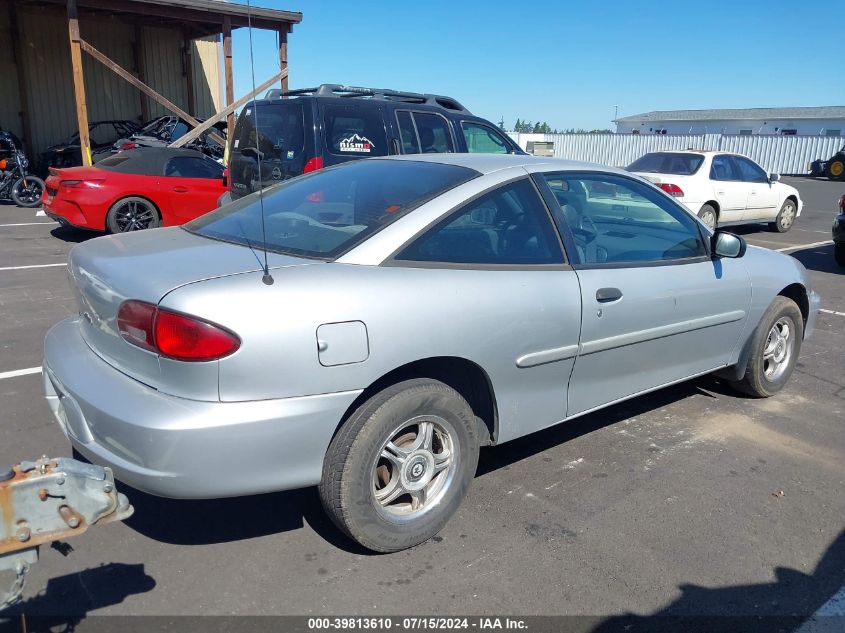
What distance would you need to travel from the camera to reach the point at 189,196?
1026cm

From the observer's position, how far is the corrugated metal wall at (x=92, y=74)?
19.3 meters

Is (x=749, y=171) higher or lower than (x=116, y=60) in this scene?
lower

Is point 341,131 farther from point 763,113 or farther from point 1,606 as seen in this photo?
point 763,113

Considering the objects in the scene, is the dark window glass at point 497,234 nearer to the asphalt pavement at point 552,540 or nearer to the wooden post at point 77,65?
the asphalt pavement at point 552,540

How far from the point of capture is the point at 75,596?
8.61 feet

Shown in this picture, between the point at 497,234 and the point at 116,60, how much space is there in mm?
21477

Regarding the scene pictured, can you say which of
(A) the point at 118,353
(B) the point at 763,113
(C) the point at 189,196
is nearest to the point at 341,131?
(C) the point at 189,196

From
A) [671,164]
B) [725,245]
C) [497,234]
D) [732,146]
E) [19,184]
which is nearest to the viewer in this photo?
[497,234]

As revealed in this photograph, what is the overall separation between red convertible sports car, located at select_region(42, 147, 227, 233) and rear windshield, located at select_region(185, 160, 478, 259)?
6648mm

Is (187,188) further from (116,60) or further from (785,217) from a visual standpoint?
(116,60)

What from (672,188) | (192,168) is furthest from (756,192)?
(192,168)

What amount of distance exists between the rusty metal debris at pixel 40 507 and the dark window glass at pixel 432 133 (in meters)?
6.88

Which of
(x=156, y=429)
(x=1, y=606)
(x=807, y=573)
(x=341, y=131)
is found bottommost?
(x=807, y=573)

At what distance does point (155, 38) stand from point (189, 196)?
46.1 feet
